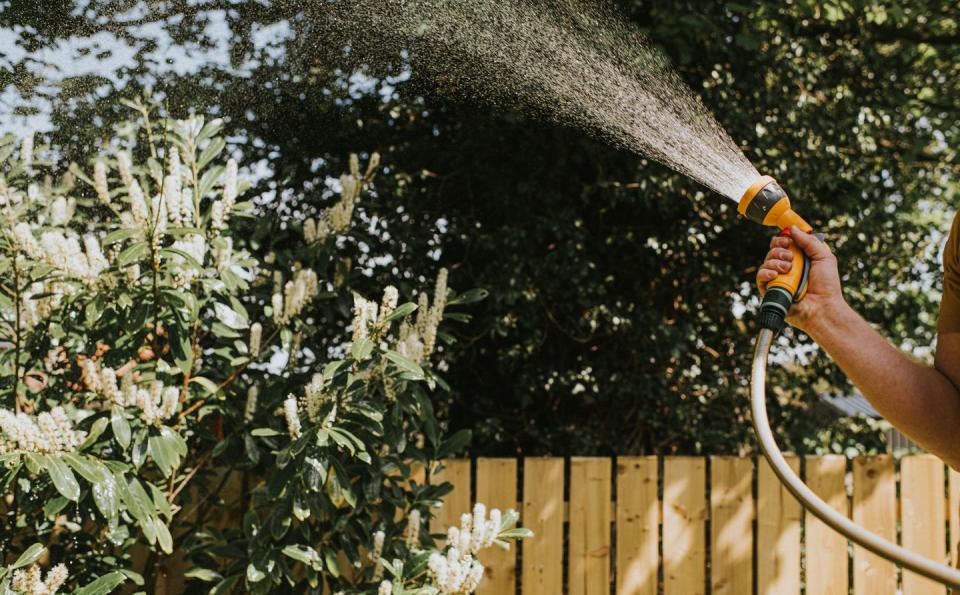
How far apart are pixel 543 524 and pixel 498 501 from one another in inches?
9.9

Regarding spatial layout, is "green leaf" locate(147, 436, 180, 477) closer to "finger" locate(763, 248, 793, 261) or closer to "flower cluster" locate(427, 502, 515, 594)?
"flower cluster" locate(427, 502, 515, 594)

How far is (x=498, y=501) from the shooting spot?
12.7 feet

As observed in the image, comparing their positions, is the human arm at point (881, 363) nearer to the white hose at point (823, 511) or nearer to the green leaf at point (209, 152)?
the white hose at point (823, 511)

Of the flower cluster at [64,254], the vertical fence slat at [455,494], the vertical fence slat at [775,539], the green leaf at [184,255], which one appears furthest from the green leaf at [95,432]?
the vertical fence slat at [775,539]

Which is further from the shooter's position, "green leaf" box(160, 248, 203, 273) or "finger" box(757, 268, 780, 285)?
"green leaf" box(160, 248, 203, 273)

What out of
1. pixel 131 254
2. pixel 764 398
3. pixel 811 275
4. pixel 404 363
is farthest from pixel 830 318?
pixel 131 254

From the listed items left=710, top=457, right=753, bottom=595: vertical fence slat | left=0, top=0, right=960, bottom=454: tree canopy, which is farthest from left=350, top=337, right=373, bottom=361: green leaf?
left=710, top=457, right=753, bottom=595: vertical fence slat

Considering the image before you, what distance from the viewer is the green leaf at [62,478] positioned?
224cm

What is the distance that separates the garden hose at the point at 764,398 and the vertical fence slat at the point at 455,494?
2.26 m

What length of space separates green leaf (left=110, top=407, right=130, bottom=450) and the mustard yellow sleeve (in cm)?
233

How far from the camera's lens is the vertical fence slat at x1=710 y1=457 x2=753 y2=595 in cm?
392

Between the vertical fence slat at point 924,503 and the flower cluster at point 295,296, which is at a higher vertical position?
the flower cluster at point 295,296

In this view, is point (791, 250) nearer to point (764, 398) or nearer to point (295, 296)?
point (764, 398)

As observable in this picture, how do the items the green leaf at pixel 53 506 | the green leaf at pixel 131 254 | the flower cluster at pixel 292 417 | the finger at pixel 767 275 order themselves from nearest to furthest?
the finger at pixel 767 275, the green leaf at pixel 53 506, the green leaf at pixel 131 254, the flower cluster at pixel 292 417
